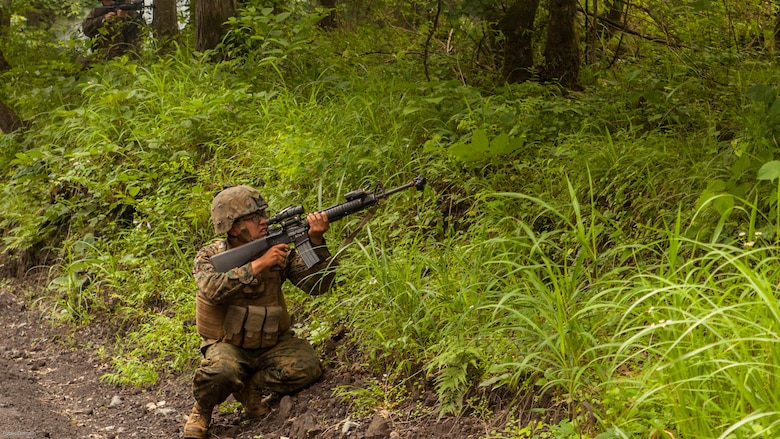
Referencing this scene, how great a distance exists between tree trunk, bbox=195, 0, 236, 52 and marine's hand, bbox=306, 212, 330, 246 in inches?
198

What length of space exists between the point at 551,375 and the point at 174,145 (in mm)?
5438

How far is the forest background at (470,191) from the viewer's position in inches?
143

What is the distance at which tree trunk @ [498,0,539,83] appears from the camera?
25.3ft

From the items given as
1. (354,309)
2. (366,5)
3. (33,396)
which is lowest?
(33,396)

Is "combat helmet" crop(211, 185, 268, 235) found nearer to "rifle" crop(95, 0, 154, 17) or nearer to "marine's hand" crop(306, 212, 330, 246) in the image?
"marine's hand" crop(306, 212, 330, 246)

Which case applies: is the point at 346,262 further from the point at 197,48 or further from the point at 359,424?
the point at 197,48

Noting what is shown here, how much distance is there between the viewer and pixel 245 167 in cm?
741

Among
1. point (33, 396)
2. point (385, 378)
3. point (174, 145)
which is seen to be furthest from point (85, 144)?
point (385, 378)

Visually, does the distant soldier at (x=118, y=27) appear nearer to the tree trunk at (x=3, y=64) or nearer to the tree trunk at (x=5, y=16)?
the tree trunk at (x=5, y=16)

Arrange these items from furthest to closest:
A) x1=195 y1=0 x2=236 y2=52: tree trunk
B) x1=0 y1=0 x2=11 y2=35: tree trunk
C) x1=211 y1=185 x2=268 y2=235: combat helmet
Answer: x1=0 y1=0 x2=11 y2=35: tree trunk, x1=195 y1=0 x2=236 y2=52: tree trunk, x1=211 y1=185 x2=268 y2=235: combat helmet

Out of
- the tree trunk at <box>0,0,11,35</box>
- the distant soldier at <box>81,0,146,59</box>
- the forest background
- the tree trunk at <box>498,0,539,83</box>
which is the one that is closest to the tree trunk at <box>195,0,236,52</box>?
the forest background

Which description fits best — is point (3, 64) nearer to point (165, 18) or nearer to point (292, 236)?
point (165, 18)

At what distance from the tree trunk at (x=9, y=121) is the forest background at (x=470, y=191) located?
0.9 inches

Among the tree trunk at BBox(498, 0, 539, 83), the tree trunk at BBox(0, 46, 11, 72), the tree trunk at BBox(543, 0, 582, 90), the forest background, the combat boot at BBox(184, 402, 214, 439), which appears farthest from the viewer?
the tree trunk at BBox(0, 46, 11, 72)
